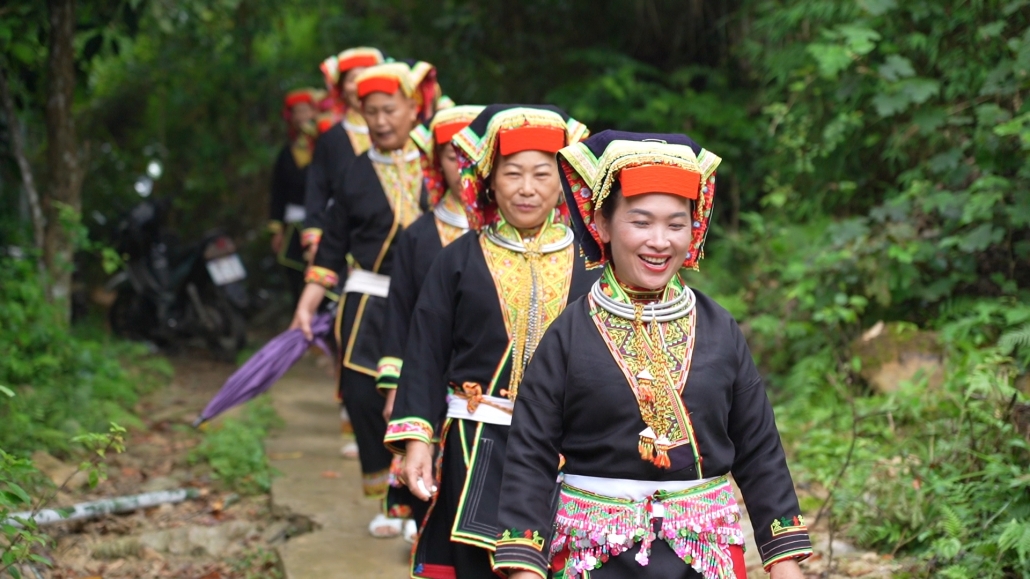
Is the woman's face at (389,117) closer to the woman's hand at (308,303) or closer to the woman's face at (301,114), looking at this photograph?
the woman's hand at (308,303)

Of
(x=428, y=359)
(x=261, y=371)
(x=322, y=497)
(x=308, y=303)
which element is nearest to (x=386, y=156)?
(x=308, y=303)

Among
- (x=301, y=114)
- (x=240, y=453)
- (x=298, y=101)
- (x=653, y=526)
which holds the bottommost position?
(x=240, y=453)

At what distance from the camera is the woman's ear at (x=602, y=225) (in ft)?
10.00

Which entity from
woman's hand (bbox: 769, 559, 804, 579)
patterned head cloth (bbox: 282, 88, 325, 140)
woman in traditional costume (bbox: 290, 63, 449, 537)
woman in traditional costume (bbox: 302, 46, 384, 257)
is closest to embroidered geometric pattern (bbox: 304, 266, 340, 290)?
woman in traditional costume (bbox: 290, 63, 449, 537)

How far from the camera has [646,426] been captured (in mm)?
2889

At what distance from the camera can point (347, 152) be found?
21.1ft

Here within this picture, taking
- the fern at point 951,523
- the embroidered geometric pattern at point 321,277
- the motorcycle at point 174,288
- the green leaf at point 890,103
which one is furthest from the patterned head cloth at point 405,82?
the motorcycle at point 174,288

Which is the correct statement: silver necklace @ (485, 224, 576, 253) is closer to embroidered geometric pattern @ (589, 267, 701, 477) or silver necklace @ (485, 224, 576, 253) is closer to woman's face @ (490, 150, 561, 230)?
woman's face @ (490, 150, 561, 230)

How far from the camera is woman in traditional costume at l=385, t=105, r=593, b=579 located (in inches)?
146

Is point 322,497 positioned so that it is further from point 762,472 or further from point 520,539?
point 762,472

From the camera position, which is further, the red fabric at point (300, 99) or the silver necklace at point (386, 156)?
the red fabric at point (300, 99)

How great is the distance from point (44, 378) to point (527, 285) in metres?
4.34

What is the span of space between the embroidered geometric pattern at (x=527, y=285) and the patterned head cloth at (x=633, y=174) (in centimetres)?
67

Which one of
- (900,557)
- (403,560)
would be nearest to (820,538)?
(900,557)
